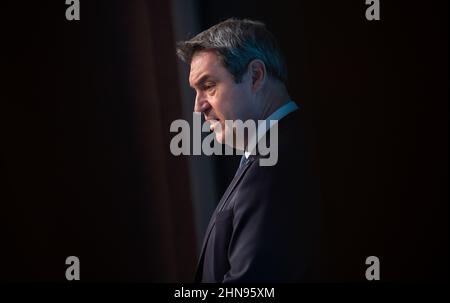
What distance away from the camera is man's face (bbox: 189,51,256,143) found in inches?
49.5

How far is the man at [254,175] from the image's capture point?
1.06 metres

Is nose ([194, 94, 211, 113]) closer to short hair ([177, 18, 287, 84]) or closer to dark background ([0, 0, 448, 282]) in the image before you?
short hair ([177, 18, 287, 84])

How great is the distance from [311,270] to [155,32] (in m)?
1.04

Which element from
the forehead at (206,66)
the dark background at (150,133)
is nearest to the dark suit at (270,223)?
the forehead at (206,66)

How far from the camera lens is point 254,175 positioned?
1123 millimetres

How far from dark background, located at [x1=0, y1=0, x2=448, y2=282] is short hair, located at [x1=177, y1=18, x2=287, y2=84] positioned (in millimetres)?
421

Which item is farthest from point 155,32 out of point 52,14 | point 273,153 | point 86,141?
point 273,153

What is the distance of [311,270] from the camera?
1.17 meters

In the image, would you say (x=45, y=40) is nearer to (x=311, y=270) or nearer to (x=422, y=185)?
(x=311, y=270)

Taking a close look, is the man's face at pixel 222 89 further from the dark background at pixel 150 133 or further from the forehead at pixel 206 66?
the dark background at pixel 150 133

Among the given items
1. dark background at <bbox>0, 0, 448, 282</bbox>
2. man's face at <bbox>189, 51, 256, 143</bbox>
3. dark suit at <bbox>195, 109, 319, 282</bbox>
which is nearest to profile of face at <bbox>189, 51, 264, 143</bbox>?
man's face at <bbox>189, 51, 256, 143</bbox>

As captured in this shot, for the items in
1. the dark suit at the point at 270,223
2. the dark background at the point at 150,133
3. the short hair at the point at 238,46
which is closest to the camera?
the dark suit at the point at 270,223
